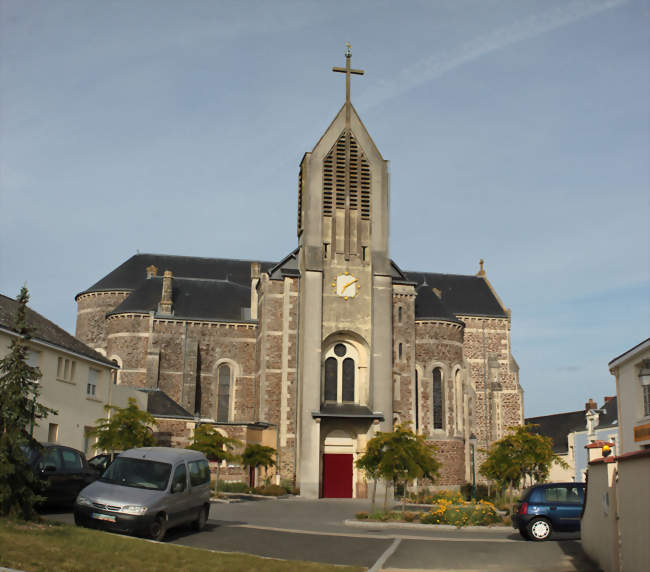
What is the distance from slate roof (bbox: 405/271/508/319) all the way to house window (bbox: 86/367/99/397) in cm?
3175

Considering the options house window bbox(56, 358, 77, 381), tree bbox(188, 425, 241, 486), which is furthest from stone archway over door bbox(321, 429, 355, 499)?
house window bbox(56, 358, 77, 381)

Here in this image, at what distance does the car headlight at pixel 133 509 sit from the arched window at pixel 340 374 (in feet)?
86.4

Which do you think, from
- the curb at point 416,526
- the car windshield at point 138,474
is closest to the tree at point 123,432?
the curb at point 416,526

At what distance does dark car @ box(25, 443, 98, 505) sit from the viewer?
1723cm

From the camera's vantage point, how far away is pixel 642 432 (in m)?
26.6

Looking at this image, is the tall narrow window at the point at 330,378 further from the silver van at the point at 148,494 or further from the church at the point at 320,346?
the silver van at the point at 148,494

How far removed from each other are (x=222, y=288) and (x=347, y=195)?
13.5 metres

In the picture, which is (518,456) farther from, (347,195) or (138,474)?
(347,195)

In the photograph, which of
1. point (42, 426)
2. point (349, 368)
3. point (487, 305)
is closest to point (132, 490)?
point (42, 426)

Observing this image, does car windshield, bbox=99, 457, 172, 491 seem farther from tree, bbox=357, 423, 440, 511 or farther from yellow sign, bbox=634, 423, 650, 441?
yellow sign, bbox=634, 423, 650, 441

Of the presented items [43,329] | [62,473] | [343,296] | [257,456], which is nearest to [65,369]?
[43,329]

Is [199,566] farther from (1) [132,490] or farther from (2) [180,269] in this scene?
(2) [180,269]

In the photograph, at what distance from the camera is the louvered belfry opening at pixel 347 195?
139 ft

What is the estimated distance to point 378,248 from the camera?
1670 inches
